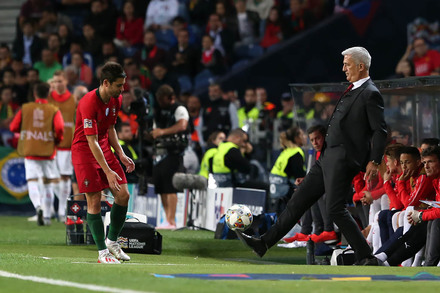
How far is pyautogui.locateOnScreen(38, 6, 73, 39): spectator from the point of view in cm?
2455

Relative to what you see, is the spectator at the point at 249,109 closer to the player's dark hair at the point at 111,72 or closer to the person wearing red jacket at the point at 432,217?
the person wearing red jacket at the point at 432,217

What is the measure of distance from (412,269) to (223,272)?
76.3 inches

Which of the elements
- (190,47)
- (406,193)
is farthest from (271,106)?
(406,193)

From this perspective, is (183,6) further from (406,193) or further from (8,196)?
(406,193)

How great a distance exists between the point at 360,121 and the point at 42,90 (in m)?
8.59

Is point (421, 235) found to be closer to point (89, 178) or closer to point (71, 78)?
point (89, 178)

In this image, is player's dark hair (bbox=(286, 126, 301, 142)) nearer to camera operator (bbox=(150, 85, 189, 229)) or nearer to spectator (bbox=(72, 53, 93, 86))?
camera operator (bbox=(150, 85, 189, 229))

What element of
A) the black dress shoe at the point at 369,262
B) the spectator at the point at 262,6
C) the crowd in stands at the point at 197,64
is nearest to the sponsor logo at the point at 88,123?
the black dress shoe at the point at 369,262

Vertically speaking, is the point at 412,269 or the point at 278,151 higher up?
the point at 278,151

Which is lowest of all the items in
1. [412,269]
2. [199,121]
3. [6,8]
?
[412,269]

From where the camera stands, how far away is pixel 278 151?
18.4 meters

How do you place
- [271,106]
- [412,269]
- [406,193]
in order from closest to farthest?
[412,269] → [406,193] → [271,106]

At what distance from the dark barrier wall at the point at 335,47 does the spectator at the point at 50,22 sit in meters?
5.16

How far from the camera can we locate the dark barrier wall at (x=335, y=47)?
22.1 metres
